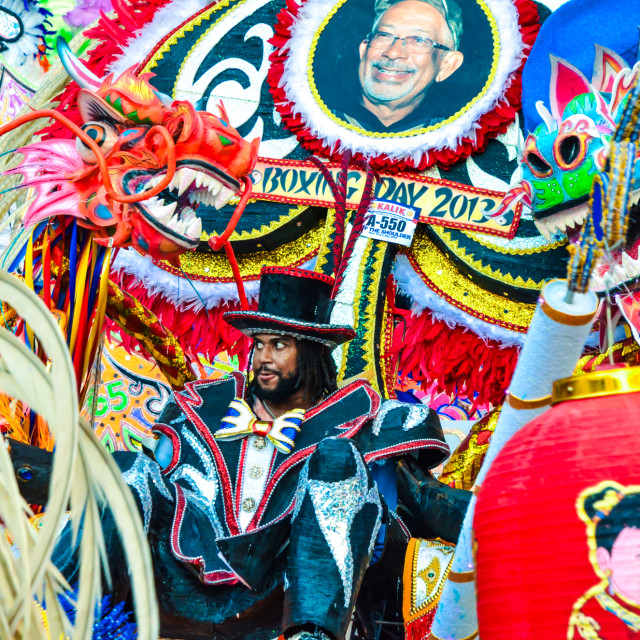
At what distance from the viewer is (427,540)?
2.57 meters

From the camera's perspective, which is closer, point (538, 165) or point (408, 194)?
point (538, 165)

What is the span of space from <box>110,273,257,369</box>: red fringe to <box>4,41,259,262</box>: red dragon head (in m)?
0.73

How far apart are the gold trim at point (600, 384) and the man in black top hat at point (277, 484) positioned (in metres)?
0.88

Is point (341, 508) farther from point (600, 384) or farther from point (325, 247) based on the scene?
point (325, 247)

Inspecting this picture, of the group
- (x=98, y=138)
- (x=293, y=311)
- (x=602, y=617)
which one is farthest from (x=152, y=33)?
(x=602, y=617)

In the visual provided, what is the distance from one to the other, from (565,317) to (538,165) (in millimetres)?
1663

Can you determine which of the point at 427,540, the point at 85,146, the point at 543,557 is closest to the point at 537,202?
the point at 427,540

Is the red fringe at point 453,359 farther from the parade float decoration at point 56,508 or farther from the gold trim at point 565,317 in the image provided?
the parade float decoration at point 56,508

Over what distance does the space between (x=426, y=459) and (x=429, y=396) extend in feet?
3.78

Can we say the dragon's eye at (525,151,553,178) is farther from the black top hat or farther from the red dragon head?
the red dragon head

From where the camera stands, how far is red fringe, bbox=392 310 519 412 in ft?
11.1

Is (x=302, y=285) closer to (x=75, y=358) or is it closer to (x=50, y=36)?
(x=75, y=358)

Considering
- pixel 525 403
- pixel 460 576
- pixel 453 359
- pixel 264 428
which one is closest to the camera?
pixel 525 403

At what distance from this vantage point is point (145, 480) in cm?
242
